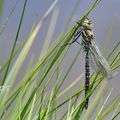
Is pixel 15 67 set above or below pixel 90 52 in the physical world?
below

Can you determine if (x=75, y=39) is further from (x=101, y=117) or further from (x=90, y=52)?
(x=101, y=117)

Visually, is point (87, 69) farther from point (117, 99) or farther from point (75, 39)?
point (117, 99)

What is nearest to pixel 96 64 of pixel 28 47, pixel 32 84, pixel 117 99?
pixel 117 99

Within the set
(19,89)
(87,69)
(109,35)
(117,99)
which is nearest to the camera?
(19,89)

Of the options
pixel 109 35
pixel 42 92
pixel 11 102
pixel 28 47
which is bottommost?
pixel 11 102

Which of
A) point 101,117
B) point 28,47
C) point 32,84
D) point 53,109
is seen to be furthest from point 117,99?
point 28,47

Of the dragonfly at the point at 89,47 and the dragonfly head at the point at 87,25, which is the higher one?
the dragonfly head at the point at 87,25

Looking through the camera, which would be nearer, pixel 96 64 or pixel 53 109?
pixel 53 109

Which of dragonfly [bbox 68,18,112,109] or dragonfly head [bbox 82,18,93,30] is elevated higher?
dragonfly head [bbox 82,18,93,30]

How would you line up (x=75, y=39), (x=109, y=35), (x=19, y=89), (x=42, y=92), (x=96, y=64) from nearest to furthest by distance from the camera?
(x=19, y=89)
(x=42, y=92)
(x=109, y=35)
(x=75, y=39)
(x=96, y=64)
